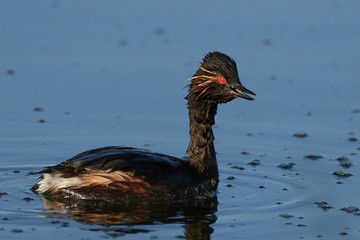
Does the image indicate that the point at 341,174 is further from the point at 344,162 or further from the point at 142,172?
the point at 142,172

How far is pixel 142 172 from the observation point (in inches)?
385

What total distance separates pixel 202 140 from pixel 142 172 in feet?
4.02

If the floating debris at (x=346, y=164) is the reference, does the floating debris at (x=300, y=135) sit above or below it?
above

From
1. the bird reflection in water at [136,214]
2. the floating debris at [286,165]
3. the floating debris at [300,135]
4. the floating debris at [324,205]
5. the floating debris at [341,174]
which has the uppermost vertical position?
the floating debris at [300,135]

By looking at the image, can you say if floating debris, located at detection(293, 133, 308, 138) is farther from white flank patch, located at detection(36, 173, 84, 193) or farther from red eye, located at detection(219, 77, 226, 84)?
white flank patch, located at detection(36, 173, 84, 193)

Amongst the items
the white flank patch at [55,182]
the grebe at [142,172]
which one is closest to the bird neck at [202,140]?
the grebe at [142,172]

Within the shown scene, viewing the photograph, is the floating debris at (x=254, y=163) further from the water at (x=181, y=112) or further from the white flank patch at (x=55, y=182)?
the white flank patch at (x=55, y=182)

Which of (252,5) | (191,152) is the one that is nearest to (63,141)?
(191,152)

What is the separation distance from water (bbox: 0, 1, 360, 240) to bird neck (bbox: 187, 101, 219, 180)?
0.36 metres

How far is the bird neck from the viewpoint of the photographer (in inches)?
416

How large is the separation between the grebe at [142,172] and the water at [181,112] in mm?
209

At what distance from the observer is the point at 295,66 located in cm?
1527

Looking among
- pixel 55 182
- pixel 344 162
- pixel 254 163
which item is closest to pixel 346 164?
pixel 344 162

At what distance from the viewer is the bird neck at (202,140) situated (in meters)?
10.6
